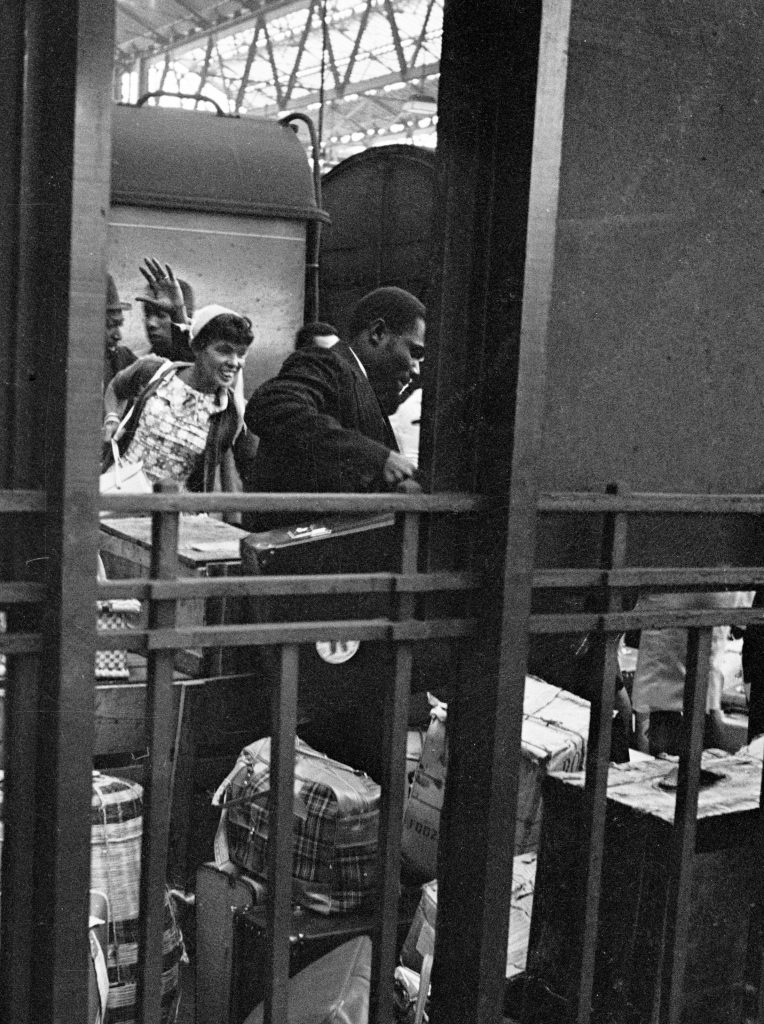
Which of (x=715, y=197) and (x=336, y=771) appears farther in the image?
(x=336, y=771)

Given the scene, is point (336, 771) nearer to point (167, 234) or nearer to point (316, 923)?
point (316, 923)

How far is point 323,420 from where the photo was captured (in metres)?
3.33

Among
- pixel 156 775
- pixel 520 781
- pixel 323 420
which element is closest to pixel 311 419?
pixel 323 420

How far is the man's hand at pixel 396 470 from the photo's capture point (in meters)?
2.31

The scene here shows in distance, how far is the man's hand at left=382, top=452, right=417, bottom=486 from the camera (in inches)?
90.8

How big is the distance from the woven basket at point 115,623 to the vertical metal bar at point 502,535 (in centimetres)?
120

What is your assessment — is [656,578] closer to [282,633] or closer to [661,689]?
[282,633]

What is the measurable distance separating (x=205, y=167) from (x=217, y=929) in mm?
5481

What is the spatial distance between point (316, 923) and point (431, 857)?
1.64 ft

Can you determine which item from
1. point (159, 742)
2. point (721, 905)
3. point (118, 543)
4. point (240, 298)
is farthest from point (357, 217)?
point (159, 742)

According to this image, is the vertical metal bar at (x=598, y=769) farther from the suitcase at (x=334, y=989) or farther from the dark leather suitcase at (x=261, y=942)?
the dark leather suitcase at (x=261, y=942)

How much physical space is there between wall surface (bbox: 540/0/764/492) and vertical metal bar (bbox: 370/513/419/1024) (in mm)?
299

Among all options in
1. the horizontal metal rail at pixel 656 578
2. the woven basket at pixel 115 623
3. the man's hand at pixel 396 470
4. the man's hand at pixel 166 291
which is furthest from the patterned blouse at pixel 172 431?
the horizontal metal rail at pixel 656 578

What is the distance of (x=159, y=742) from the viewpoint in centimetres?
153
